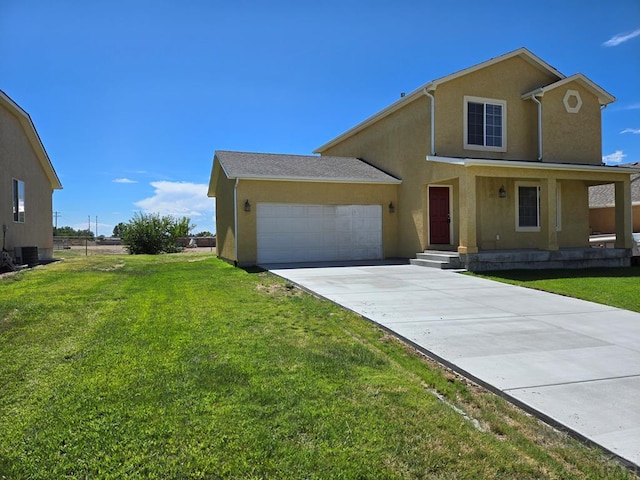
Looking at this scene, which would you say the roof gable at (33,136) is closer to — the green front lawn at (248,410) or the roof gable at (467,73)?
the green front lawn at (248,410)

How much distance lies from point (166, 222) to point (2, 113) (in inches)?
491

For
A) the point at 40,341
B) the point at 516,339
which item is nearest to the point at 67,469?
the point at 40,341

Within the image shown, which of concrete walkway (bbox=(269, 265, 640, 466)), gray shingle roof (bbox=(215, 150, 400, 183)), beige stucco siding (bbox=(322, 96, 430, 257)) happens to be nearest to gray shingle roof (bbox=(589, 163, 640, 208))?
beige stucco siding (bbox=(322, 96, 430, 257))

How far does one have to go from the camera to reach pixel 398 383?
152 inches

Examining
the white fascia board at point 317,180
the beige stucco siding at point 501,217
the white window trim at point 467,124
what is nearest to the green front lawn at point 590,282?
the beige stucco siding at point 501,217

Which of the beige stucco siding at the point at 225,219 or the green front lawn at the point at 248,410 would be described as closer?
the green front lawn at the point at 248,410

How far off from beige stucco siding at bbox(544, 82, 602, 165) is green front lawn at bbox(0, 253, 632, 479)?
12.8m

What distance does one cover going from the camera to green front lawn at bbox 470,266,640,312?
8.16 m

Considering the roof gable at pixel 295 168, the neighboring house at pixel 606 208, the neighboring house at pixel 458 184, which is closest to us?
the neighboring house at pixel 458 184

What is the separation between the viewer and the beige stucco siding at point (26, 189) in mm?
13555

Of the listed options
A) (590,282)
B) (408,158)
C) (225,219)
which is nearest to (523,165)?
(408,158)

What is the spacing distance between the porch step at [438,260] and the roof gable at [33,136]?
45.8ft

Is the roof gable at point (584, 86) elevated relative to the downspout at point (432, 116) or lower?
elevated

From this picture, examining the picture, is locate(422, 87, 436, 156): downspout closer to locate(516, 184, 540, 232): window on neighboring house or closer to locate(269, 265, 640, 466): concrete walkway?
locate(516, 184, 540, 232): window on neighboring house
